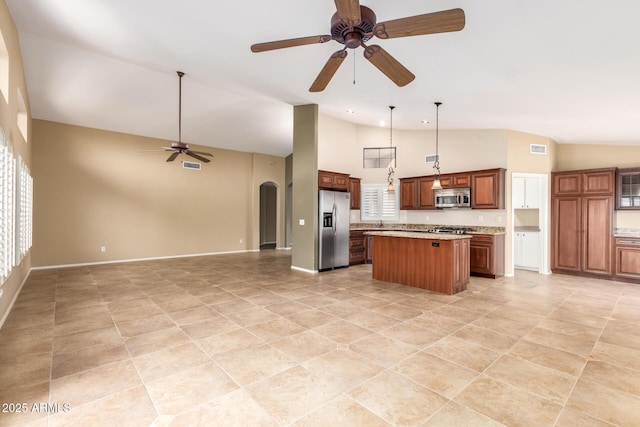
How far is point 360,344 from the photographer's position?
9.40ft

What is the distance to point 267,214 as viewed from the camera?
11.7m

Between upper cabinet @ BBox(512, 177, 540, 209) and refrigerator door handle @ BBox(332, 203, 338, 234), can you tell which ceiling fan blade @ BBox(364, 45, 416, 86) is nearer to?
refrigerator door handle @ BBox(332, 203, 338, 234)

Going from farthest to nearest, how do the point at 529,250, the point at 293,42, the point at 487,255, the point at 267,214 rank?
the point at 267,214 < the point at 529,250 < the point at 487,255 < the point at 293,42

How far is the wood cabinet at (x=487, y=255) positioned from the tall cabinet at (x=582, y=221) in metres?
1.46

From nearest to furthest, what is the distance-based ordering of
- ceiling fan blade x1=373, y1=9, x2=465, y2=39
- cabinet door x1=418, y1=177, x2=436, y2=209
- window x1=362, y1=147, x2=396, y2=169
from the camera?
1. ceiling fan blade x1=373, y1=9, x2=465, y2=39
2. cabinet door x1=418, y1=177, x2=436, y2=209
3. window x1=362, y1=147, x2=396, y2=169

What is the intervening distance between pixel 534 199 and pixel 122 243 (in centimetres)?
964

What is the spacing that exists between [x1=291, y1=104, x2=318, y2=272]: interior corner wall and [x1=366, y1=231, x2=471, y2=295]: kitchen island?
136cm

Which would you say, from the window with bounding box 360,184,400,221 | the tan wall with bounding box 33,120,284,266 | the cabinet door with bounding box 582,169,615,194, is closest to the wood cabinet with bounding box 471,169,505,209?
the cabinet door with bounding box 582,169,615,194

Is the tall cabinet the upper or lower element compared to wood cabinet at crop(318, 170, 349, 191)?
lower

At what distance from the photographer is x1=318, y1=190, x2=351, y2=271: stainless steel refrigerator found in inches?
246

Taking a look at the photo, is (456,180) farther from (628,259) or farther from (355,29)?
(355,29)

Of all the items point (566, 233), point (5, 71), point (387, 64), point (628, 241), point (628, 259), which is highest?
point (5, 71)

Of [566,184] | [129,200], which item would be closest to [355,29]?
[566,184]

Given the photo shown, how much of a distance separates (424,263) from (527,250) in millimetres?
3499
